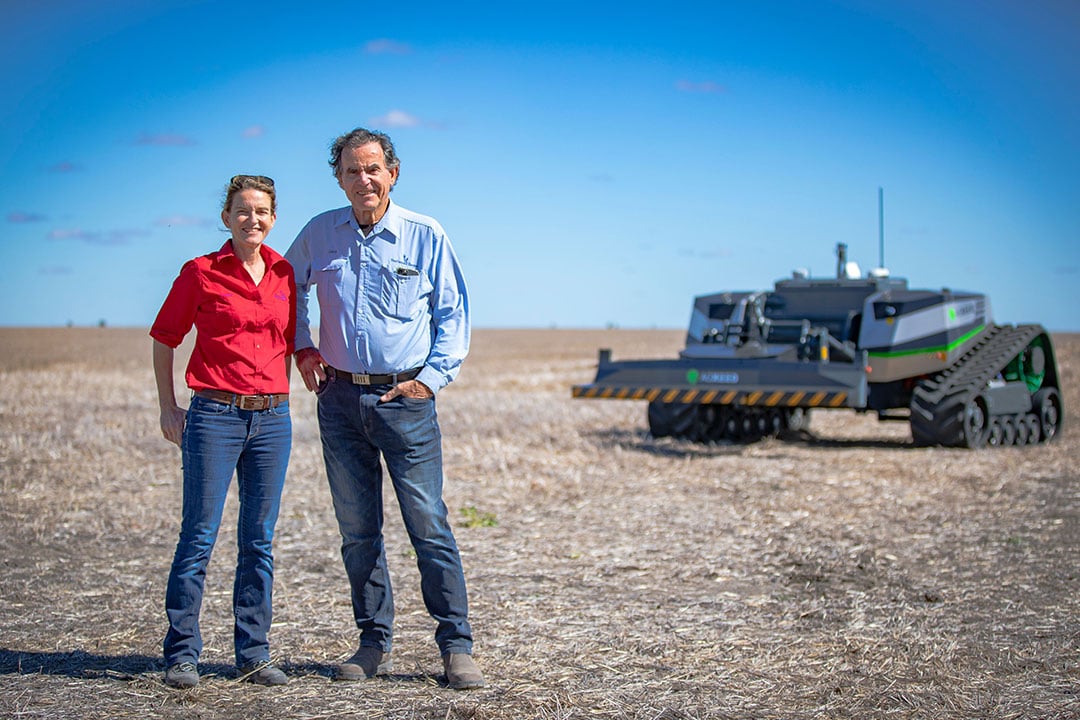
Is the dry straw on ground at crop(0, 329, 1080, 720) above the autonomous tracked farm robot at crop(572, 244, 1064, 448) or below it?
below

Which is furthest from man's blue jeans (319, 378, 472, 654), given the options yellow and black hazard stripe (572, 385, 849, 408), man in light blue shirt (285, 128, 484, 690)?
yellow and black hazard stripe (572, 385, 849, 408)

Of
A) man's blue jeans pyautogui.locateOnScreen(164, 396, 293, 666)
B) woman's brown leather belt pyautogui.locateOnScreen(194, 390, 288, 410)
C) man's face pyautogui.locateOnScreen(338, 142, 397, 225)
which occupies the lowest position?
man's blue jeans pyautogui.locateOnScreen(164, 396, 293, 666)

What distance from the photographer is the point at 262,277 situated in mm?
4387

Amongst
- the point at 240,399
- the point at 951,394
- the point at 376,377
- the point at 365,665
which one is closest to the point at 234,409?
the point at 240,399

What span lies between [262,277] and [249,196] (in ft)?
1.03

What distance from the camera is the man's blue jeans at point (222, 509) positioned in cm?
423

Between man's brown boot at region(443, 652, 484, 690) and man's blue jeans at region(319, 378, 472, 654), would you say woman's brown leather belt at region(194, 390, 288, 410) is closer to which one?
man's blue jeans at region(319, 378, 472, 654)

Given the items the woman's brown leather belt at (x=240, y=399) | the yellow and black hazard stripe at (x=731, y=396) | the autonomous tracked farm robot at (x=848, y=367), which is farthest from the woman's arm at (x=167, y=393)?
the autonomous tracked farm robot at (x=848, y=367)

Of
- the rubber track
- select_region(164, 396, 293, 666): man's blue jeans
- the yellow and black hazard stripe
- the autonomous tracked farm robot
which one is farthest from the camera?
the rubber track

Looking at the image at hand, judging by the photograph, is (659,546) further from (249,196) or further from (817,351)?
(817,351)

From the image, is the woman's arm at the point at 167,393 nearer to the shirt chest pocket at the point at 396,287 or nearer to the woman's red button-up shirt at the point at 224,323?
the woman's red button-up shirt at the point at 224,323

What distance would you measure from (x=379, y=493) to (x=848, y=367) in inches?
325

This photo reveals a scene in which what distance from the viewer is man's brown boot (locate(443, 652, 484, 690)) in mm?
4324

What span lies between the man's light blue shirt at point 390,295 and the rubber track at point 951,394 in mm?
9922
